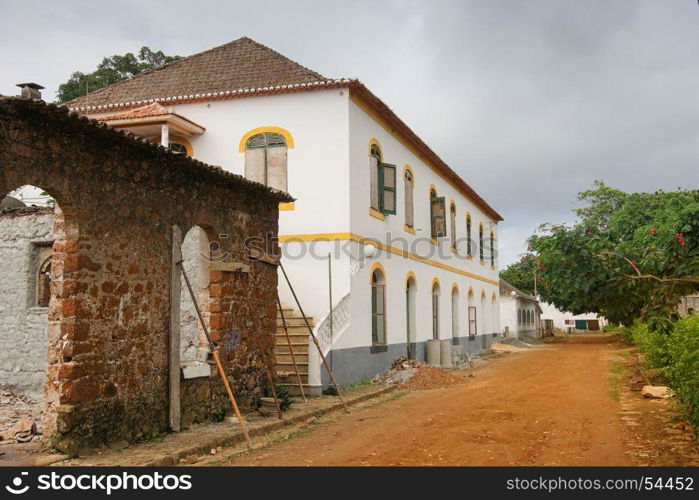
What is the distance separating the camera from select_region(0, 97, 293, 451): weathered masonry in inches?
288

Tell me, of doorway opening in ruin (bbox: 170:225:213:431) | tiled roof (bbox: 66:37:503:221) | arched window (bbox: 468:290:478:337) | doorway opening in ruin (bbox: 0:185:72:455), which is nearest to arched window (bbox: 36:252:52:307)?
doorway opening in ruin (bbox: 0:185:72:455)

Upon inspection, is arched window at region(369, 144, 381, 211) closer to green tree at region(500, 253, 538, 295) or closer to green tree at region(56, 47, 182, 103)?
green tree at region(56, 47, 182, 103)

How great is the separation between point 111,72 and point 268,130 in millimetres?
21264

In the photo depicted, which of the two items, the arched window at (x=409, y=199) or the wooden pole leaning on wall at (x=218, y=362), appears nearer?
the wooden pole leaning on wall at (x=218, y=362)

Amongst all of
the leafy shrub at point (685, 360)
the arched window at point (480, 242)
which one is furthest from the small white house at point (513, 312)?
the leafy shrub at point (685, 360)

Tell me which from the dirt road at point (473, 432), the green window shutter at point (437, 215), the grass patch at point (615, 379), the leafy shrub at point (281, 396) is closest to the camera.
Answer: the dirt road at point (473, 432)

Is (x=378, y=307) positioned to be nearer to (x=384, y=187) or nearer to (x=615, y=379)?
(x=384, y=187)

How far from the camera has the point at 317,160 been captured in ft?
51.2

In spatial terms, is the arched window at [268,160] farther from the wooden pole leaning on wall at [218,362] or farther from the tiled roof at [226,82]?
the wooden pole leaning on wall at [218,362]

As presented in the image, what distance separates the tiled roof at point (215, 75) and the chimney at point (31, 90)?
905 cm

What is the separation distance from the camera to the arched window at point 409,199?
19.7m

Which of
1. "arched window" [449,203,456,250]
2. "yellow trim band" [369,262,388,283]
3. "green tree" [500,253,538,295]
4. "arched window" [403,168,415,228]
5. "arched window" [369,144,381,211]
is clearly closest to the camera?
"yellow trim band" [369,262,388,283]

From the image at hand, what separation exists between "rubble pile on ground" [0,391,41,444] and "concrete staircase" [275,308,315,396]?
4.67 meters
